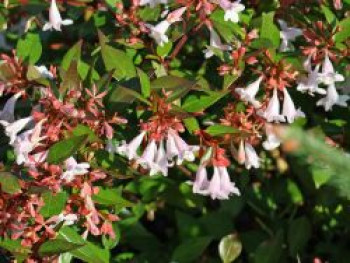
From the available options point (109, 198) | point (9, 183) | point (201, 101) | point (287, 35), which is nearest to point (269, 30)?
point (287, 35)

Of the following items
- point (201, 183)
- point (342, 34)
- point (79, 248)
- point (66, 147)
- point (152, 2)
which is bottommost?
point (79, 248)

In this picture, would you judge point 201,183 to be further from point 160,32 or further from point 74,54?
point 74,54

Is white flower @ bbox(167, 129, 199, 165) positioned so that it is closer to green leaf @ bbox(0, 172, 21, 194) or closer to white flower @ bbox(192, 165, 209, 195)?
white flower @ bbox(192, 165, 209, 195)

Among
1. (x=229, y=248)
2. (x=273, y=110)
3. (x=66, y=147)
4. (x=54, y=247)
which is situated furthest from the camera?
(x=229, y=248)

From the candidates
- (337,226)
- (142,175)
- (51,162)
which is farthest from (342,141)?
(51,162)

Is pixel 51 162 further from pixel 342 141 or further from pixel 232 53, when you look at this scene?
pixel 342 141

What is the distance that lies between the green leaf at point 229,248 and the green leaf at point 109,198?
520mm

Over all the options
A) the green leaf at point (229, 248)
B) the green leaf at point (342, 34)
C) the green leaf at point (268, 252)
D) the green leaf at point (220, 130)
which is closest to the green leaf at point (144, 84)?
the green leaf at point (220, 130)

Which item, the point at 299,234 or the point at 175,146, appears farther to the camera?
the point at 299,234

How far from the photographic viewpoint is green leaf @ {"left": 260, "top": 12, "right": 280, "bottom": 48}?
230 cm

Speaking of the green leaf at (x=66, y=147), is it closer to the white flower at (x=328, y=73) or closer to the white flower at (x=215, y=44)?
the white flower at (x=215, y=44)

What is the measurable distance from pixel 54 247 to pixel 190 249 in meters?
0.85

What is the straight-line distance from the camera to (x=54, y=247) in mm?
2059

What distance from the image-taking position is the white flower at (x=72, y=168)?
78.8 inches
